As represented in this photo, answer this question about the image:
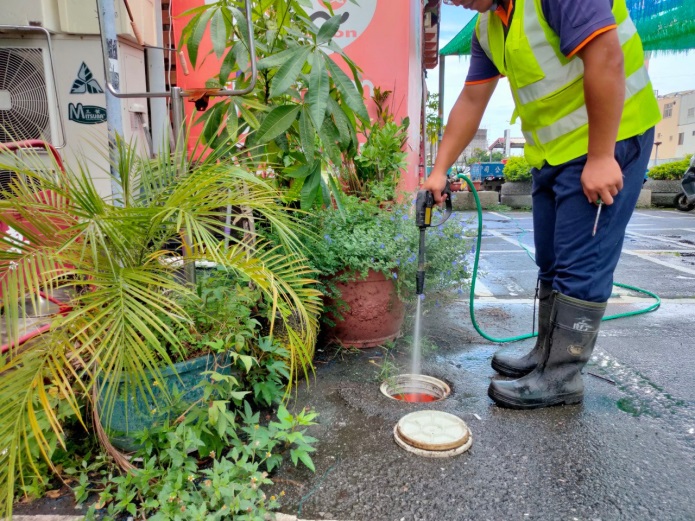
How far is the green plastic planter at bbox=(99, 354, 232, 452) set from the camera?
1.63 meters

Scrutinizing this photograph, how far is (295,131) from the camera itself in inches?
95.2

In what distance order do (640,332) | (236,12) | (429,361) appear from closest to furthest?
(236,12), (429,361), (640,332)

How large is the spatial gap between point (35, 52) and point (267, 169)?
2519 mm

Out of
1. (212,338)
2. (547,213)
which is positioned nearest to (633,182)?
(547,213)

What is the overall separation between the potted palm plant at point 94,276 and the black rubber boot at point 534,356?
4.15 feet

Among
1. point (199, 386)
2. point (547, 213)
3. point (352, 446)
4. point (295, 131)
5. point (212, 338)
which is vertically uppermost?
point (295, 131)

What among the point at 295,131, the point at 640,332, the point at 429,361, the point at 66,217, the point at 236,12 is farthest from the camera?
the point at 640,332

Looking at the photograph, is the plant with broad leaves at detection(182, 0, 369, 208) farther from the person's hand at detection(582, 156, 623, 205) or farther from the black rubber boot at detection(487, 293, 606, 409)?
Answer: the black rubber boot at detection(487, 293, 606, 409)

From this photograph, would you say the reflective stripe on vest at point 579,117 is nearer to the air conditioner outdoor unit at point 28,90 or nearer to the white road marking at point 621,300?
the white road marking at point 621,300

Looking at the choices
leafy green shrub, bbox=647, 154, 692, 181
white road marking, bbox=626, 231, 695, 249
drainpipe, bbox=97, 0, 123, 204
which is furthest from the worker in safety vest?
leafy green shrub, bbox=647, 154, 692, 181

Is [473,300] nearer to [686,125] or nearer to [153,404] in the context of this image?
[153,404]

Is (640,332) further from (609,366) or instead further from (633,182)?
(633,182)

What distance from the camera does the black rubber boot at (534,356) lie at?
2.30 metres

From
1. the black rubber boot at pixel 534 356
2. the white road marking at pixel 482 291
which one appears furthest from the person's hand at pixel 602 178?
the white road marking at pixel 482 291
